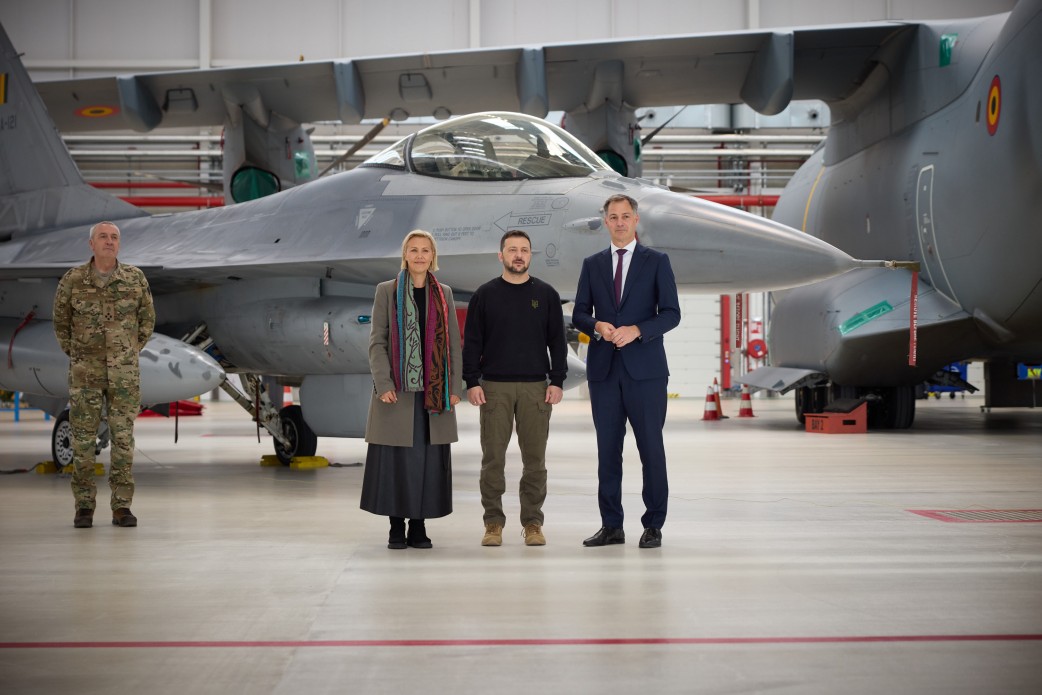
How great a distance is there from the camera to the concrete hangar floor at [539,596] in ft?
9.41

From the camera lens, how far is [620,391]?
16.7 ft

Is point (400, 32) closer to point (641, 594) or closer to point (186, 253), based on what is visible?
point (186, 253)

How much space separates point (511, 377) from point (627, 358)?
1.84 ft

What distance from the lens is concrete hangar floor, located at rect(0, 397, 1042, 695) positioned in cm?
287

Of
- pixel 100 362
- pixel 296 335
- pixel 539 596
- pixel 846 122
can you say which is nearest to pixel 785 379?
pixel 846 122

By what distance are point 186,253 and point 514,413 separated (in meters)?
5.12

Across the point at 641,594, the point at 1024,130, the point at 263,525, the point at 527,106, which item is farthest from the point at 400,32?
the point at 641,594

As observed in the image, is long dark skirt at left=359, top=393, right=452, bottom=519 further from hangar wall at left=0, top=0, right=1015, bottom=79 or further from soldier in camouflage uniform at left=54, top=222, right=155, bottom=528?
hangar wall at left=0, top=0, right=1015, bottom=79

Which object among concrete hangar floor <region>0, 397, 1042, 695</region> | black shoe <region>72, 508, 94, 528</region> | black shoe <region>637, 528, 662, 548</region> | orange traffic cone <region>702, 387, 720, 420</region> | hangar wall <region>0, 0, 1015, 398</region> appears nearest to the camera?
concrete hangar floor <region>0, 397, 1042, 695</region>

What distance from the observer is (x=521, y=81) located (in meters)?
14.0

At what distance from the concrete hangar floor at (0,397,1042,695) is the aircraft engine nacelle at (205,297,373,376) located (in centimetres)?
110

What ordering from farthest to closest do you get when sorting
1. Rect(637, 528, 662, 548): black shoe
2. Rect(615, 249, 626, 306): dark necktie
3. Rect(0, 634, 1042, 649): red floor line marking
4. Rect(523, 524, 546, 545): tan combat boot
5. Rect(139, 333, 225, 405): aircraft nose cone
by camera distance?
1. Rect(139, 333, 225, 405): aircraft nose cone
2. Rect(615, 249, 626, 306): dark necktie
3. Rect(523, 524, 546, 545): tan combat boot
4. Rect(637, 528, 662, 548): black shoe
5. Rect(0, 634, 1042, 649): red floor line marking

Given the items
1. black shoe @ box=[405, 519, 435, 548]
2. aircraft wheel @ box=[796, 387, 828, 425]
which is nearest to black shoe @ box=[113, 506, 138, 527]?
black shoe @ box=[405, 519, 435, 548]

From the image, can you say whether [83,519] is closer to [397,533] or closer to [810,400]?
[397,533]
